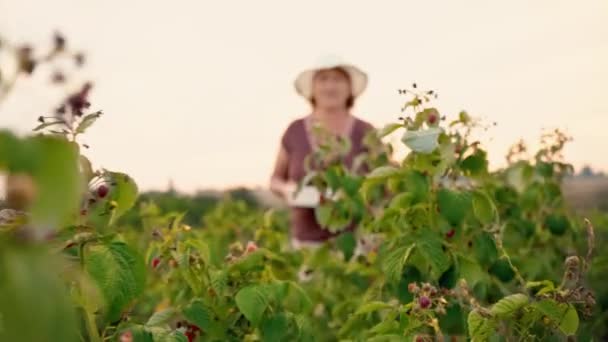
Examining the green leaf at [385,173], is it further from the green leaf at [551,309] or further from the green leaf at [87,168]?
the green leaf at [87,168]

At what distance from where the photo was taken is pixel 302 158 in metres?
6.02

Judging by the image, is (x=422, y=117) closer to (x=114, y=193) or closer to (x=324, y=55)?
(x=114, y=193)

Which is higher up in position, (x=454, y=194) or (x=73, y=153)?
(x=73, y=153)

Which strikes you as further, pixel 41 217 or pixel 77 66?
pixel 77 66

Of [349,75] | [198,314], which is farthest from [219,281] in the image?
[349,75]

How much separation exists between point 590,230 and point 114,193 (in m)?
0.91

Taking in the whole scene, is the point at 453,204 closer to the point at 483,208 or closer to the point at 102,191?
the point at 483,208

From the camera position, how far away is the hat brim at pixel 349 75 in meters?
6.33

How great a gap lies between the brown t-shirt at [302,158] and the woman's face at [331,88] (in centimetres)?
19

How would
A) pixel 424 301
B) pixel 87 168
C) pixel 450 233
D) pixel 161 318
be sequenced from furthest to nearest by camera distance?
pixel 450 233 < pixel 161 318 < pixel 424 301 < pixel 87 168

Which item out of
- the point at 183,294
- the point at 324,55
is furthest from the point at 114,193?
the point at 324,55

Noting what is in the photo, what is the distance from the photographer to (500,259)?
2.90 meters

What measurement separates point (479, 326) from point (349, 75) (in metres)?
4.55

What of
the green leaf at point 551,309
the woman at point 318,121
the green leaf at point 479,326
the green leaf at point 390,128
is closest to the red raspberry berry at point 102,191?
the green leaf at point 479,326
